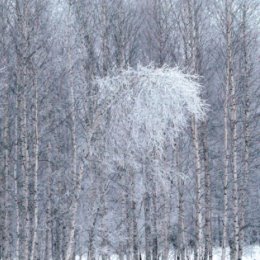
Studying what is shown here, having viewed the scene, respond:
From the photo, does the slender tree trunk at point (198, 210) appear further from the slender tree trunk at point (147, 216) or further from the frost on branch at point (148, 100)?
the frost on branch at point (148, 100)

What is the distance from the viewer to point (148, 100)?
471 inches

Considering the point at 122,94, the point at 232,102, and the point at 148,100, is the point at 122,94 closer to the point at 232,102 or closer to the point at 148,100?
the point at 148,100

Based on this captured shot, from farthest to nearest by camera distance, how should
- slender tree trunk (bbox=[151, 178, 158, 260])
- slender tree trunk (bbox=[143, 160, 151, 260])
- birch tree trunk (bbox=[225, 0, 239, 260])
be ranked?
slender tree trunk (bbox=[151, 178, 158, 260]) < slender tree trunk (bbox=[143, 160, 151, 260]) < birch tree trunk (bbox=[225, 0, 239, 260])

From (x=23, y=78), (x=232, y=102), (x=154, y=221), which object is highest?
(x=23, y=78)

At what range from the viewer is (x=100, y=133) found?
12.9 metres

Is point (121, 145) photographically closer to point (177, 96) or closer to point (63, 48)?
point (177, 96)

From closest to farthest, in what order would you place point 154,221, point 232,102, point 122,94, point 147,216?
point 122,94 < point 232,102 < point 154,221 < point 147,216

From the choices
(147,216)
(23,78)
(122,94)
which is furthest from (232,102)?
(23,78)

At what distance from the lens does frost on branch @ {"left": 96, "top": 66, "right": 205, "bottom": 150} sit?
11814 mm

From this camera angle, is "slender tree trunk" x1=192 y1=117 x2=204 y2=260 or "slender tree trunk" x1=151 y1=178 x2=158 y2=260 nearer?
"slender tree trunk" x1=192 y1=117 x2=204 y2=260

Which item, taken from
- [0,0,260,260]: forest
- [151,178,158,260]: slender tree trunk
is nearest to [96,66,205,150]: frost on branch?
[0,0,260,260]: forest

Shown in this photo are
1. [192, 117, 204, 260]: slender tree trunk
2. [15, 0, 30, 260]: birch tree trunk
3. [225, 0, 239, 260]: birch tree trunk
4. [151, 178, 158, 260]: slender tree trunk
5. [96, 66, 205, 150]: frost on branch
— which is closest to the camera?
[96, 66, 205, 150]: frost on branch

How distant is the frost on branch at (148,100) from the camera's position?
38.8 feet

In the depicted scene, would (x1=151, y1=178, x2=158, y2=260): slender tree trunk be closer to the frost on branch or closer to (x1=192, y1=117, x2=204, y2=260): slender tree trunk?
(x1=192, y1=117, x2=204, y2=260): slender tree trunk
